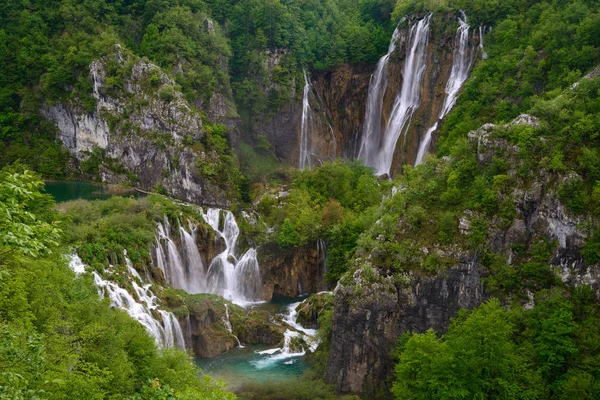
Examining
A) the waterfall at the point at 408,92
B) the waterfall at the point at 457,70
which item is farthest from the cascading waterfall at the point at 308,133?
the waterfall at the point at 457,70

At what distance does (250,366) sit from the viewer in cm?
2936

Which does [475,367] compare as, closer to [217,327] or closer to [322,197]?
[217,327]

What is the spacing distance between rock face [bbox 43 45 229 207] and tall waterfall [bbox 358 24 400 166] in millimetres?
15680

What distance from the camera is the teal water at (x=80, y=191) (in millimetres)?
48250

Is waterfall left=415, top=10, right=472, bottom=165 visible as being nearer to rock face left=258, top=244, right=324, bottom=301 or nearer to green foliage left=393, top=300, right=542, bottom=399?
rock face left=258, top=244, right=324, bottom=301

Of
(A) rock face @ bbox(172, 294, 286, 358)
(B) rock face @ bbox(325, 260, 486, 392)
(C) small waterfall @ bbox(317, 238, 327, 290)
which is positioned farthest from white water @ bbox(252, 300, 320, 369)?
(C) small waterfall @ bbox(317, 238, 327, 290)

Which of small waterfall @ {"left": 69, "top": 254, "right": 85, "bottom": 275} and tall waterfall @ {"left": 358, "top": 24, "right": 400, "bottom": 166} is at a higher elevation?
tall waterfall @ {"left": 358, "top": 24, "right": 400, "bottom": 166}

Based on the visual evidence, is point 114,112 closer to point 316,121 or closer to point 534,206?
point 316,121

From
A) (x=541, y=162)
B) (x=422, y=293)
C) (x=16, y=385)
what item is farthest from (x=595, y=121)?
(x=16, y=385)

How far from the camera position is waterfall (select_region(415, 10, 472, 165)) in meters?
45.5

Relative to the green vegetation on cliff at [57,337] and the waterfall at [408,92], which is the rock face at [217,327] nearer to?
the green vegetation on cliff at [57,337]

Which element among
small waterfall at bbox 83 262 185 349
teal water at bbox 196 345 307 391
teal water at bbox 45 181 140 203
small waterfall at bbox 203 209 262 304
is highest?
teal water at bbox 45 181 140 203

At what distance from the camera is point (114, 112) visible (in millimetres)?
53531

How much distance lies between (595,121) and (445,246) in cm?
873
